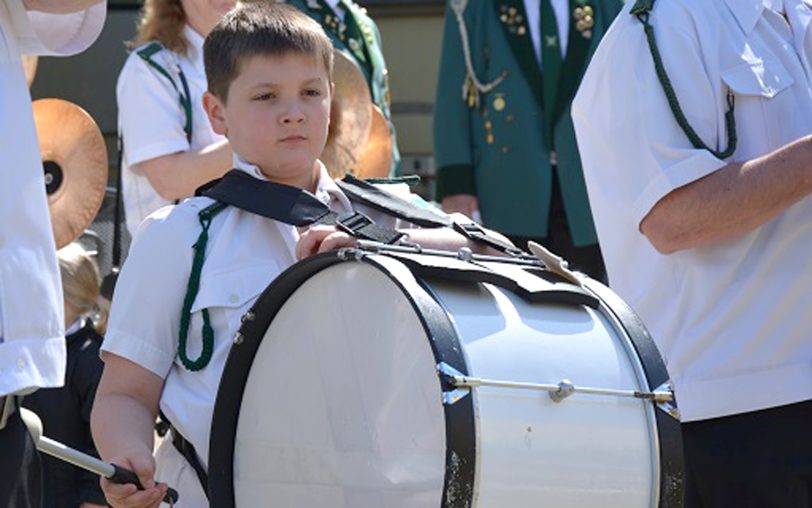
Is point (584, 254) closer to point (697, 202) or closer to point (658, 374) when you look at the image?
point (697, 202)

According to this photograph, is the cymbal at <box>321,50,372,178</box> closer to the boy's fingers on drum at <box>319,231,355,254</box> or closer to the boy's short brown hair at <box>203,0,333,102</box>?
the boy's short brown hair at <box>203,0,333,102</box>

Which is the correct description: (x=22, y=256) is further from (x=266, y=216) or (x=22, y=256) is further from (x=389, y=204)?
(x=389, y=204)

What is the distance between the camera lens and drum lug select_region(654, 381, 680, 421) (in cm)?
311

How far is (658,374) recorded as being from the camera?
3.13 m

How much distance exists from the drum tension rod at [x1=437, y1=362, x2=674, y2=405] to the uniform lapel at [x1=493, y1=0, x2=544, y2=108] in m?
3.11

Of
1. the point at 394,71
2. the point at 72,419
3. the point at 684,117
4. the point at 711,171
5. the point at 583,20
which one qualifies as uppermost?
the point at 394,71

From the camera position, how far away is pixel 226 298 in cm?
343

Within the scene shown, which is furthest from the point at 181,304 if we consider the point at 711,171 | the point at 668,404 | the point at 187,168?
the point at 187,168

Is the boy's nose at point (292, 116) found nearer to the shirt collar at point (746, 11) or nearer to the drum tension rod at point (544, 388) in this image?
the drum tension rod at point (544, 388)

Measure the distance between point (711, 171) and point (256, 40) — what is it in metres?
0.99

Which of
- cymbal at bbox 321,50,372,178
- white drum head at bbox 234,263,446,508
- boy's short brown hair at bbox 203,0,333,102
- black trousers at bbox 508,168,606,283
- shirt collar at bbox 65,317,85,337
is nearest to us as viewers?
white drum head at bbox 234,263,446,508

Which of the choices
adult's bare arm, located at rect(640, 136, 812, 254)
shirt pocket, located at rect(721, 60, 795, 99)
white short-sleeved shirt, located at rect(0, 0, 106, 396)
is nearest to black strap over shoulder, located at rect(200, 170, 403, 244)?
white short-sleeved shirt, located at rect(0, 0, 106, 396)

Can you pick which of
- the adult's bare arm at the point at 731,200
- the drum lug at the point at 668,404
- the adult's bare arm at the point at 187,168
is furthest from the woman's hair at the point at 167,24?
the drum lug at the point at 668,404

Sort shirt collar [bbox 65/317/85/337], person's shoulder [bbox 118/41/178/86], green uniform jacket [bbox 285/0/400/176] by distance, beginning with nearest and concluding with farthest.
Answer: person's shoulder [bbox 118/41/178/86] < shirt collar [bbox 65/317/85/337] < green uniform jacket [bbox 285/0/400/176]
